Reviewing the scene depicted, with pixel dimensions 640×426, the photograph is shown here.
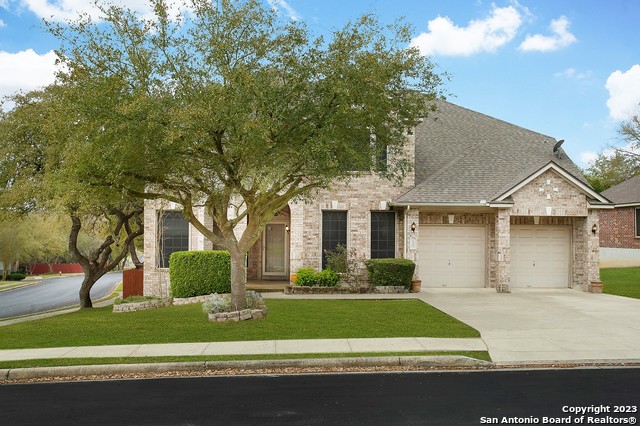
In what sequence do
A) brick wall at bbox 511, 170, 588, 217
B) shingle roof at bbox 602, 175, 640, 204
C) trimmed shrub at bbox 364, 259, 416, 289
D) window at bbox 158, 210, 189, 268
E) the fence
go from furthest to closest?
shingle roof at bbox 602, 175, 640, 204 < the fence < window at bbox 158, 210, 189, 268 < brick wall at bbox 511, 170, 588, 217 < trimmed shrub at bbox 364, 259, 416, 289

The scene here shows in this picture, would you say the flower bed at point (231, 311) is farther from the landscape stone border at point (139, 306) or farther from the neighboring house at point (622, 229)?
the neighboring house at point (622, 229)

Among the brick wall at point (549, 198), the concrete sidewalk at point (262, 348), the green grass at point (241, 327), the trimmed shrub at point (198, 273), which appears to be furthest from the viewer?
the brick wall at point (549, 198)

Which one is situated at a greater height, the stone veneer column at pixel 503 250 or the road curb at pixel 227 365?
the stone veneer column at pixel 503 250

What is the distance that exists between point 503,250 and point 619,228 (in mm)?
19554

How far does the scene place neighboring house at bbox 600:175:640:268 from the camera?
1273 inches

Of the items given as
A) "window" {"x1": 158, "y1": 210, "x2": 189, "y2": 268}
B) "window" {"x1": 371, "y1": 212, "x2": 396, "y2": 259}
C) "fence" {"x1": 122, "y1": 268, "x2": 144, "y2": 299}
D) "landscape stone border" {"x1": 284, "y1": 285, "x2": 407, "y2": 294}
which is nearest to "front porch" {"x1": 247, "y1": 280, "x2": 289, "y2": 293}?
"landscape stone border" {"x1": 284, "y1": 285, "x2": 407, "y2": 294}

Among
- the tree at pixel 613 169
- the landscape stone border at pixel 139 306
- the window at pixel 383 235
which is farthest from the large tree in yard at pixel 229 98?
the tree at pixel 613 169

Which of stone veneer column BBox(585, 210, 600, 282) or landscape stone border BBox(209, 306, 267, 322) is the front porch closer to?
landscape stone border BBox(209, 306, 267, 322)

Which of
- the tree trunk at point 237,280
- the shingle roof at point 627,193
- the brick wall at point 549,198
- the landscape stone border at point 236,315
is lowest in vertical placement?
the landscape stone border at point 236,315

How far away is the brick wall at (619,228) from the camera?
3272 cm

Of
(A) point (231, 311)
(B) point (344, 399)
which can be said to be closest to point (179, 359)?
(B) point (344, 399)

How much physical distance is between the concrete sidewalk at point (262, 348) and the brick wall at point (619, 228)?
27.7 m

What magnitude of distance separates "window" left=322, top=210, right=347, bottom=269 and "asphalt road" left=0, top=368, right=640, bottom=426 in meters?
12.3

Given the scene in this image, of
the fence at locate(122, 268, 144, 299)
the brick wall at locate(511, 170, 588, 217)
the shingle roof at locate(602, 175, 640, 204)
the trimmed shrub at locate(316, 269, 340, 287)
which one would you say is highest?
the shingle roof at locate(602, 175, 640, 204)
